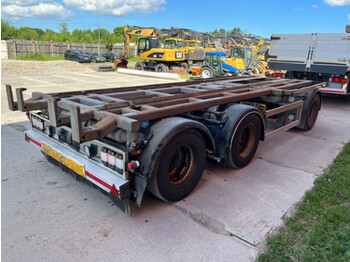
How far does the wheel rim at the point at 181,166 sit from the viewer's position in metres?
3.45

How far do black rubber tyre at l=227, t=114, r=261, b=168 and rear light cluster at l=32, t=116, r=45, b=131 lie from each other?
2737 mm

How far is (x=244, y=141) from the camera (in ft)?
15.3

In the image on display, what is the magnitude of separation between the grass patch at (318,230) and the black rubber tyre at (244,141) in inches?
42.4

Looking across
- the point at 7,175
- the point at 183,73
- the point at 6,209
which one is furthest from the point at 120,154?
the point at 183,73

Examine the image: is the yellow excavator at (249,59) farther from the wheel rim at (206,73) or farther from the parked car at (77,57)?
the parked car at (77,57)

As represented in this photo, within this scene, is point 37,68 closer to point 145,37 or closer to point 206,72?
point 145,37

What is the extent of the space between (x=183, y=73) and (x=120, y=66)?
6407 mm

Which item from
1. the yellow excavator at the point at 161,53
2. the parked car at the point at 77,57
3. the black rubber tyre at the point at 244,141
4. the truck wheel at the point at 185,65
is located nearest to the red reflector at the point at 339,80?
the black rubber tyre at the point at 244,141

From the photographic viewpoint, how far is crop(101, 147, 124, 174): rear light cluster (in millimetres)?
2846

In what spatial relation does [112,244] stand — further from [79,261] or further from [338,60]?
[338,60]

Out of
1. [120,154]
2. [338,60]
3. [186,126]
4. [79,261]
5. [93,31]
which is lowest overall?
[79,261]

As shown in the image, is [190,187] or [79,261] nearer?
[79,261]

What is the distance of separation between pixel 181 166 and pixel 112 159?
103 centimetres

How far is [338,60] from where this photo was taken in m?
8.99
